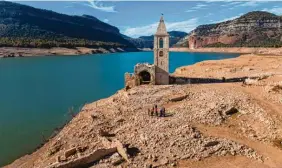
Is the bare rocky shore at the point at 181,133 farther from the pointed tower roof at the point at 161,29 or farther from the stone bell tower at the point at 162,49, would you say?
the pointed tower roof at the point at 161,29

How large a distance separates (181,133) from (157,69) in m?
23.3

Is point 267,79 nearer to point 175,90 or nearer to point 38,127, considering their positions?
point 175,90

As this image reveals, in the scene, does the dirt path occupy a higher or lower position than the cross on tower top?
lower

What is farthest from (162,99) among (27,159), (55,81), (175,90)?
(55,81)

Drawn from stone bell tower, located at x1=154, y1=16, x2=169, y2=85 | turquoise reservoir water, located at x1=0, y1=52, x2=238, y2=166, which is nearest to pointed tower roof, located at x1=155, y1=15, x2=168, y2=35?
stone bell tower, located at x1=154, y1=16, x2=169, y2=85

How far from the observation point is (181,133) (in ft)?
99.6

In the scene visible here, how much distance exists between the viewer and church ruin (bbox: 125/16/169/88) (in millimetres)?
52100

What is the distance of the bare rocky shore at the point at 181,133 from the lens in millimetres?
27469

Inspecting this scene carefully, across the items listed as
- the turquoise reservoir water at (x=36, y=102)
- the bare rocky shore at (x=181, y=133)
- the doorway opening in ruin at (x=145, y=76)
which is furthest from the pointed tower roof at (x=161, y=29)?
the turquoise reservoir water at (x=36, y=102)

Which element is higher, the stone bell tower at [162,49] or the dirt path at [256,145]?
the stone bell tower at [162,49]

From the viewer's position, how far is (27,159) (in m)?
34.8

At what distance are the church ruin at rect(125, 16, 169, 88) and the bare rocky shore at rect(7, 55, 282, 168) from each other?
735cm

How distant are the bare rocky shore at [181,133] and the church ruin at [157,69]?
24.1 ft

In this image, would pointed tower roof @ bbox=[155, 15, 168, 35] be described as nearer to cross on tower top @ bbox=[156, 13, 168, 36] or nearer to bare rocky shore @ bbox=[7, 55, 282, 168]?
cross on tower top @ bbox=[156, 13, 168, 36]
